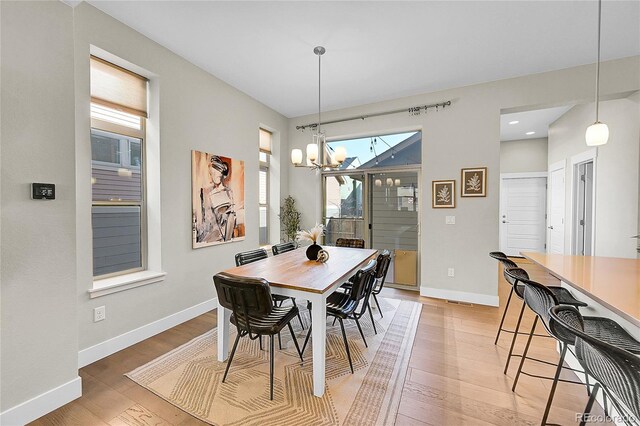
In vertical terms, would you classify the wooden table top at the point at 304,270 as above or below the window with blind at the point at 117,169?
below

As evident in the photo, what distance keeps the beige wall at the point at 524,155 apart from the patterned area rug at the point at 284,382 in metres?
5.77

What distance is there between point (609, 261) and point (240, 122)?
436cm

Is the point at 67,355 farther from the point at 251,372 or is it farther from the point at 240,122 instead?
the point at 240,122

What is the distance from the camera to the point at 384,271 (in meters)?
2.83

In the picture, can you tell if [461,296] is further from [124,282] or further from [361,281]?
[124,282]

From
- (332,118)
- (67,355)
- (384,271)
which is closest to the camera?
(67,355)

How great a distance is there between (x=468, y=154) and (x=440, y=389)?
3066 millimetres

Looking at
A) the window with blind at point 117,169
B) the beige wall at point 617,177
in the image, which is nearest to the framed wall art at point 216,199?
the window with blind at point 117,169

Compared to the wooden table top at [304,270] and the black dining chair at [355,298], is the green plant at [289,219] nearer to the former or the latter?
the wooden table top at [304,270]

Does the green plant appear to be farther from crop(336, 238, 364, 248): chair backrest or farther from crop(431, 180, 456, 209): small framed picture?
crop(431, 180, 456, 209): small framed picture

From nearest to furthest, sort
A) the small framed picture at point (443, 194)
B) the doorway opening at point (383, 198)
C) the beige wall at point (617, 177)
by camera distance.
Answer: the beige wall at point (617, 177)
the small framed picture at point (443, 194)
the doorway opening at point (383, 198)

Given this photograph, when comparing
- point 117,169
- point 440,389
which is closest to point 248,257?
point 117,169

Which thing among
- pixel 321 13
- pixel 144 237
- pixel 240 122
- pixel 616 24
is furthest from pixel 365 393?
pixel 616 24

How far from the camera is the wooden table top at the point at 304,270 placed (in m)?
1.95
